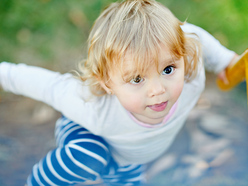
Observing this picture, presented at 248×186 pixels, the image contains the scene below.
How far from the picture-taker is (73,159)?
2.42 ft

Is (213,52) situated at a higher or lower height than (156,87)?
higher

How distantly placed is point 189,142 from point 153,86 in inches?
19.1

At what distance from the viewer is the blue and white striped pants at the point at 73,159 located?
741mm

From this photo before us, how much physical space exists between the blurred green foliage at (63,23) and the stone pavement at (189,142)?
0.17 meters

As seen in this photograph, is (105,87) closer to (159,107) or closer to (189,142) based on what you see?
(159,107)

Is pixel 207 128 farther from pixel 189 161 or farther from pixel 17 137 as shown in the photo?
pixel 17 137

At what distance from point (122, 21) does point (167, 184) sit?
0.52m

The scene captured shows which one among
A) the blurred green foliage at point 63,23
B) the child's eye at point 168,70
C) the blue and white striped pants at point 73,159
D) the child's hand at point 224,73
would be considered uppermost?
the blurred green foliage at point 63,23

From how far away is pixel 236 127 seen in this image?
105cm

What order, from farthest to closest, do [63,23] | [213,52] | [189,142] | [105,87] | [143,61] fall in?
[63,23]
[189,142]
[213,52]
[105,87]
[143,61]

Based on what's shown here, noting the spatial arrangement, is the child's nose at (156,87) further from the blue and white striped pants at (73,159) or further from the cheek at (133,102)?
the blue and white striped pants at (73,159)

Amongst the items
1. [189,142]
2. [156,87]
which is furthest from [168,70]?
[189,142]

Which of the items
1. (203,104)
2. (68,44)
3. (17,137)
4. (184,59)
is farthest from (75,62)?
(184,59)

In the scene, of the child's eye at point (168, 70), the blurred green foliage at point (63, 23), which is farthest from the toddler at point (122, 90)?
the blurred green foliage at point (63, 23)
